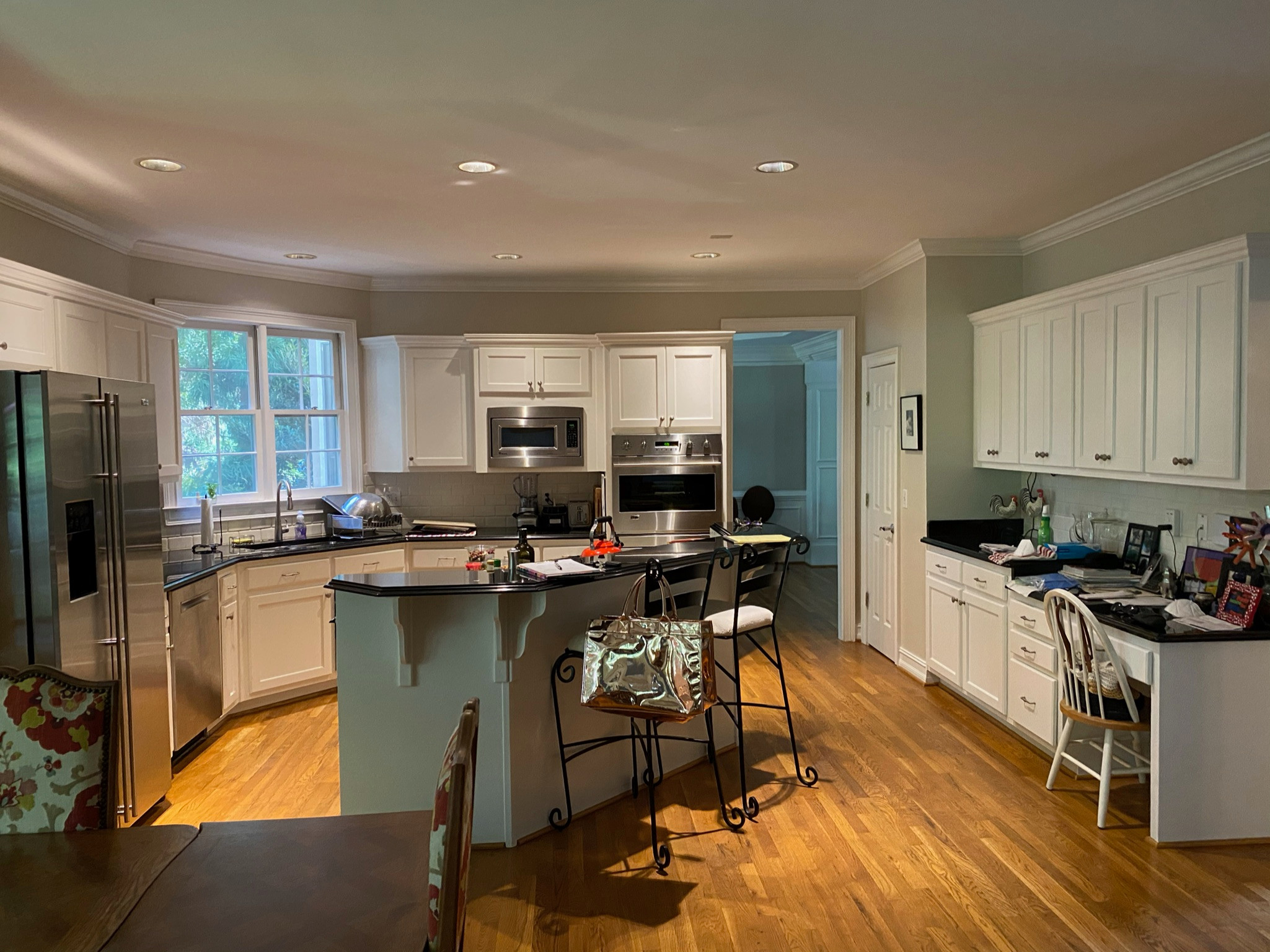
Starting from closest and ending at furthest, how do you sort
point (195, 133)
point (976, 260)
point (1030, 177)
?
point (195, 133)
point (1030, 177)
point (976, 260)

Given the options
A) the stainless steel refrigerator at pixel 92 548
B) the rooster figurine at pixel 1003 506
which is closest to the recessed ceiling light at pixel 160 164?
the stainless steel refrigerator at pixel 92 548

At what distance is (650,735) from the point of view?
Result: 11.3 ft

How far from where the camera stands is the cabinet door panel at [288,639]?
5.08 m

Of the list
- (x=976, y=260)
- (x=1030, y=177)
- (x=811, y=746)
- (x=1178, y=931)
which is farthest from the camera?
(x=976, y=260)

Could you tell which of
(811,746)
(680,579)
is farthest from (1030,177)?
(811,746)

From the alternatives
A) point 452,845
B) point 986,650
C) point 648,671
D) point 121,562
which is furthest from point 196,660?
point 986,650

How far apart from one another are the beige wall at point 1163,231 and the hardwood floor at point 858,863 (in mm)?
2419

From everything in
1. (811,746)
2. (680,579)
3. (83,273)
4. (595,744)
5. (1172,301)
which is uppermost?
(83,273)

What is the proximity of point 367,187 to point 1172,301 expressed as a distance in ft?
11.4

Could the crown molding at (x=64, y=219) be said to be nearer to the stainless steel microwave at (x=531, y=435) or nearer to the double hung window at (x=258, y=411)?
the double hung window at (x=258, y=411)

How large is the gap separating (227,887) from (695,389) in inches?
197

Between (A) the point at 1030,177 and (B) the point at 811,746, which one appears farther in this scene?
(B) the point at 811,746

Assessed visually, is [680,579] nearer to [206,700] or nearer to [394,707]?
[394,707]

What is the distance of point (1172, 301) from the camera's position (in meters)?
3.69
